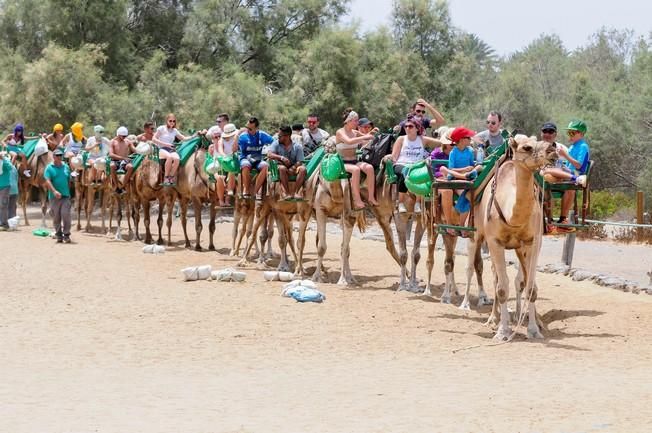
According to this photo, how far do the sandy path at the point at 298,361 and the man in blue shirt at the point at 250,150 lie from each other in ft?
8.33

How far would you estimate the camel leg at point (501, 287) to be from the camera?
39.5 ft

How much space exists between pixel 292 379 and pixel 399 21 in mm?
32576

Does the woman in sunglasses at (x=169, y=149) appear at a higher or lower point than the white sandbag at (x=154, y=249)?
higher

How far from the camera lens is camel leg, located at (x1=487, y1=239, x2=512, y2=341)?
1204 cm

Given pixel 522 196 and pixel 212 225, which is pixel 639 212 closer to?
pixel 212 225

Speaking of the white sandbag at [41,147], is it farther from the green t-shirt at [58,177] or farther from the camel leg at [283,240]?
the camel leg at [283,240]

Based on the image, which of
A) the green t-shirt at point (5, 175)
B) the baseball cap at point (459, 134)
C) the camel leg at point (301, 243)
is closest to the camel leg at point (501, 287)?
the baseball cap at point (459, 134)

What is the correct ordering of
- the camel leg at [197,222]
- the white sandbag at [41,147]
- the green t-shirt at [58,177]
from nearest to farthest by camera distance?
the camel leg at [197,222] < the green t-shirt at [58,177] < the white sandbag at [41,147]

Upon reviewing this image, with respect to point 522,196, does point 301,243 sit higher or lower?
lower

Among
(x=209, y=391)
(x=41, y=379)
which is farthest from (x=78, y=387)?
(x=209, y=391)

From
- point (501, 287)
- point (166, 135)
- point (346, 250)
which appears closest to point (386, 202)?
point (346, 250)

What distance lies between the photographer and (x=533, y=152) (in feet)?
37.1

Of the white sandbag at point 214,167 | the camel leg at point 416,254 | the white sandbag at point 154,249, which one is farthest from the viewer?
the white sandbag at point 154,249

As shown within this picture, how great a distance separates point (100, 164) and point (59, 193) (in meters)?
2.10
